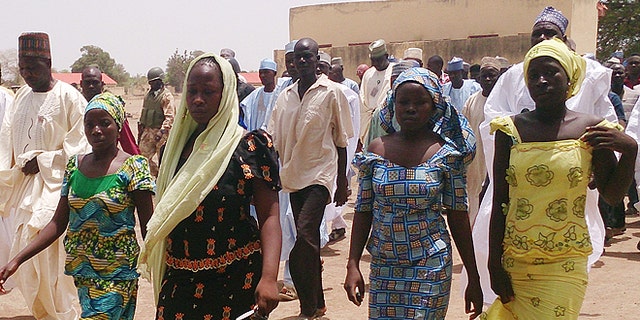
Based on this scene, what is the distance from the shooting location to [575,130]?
367 centimetres

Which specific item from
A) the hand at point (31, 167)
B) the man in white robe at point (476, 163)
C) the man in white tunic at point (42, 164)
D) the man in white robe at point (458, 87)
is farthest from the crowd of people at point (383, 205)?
the man in white robe at point (458, 87)

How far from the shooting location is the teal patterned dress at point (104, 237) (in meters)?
4.27

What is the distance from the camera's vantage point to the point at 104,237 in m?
4.31

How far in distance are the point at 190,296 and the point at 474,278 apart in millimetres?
1366

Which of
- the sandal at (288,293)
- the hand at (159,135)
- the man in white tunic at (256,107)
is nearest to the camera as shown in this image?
the sandal at (288,293)

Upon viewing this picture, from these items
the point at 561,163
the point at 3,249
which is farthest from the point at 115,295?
the point at 3,249

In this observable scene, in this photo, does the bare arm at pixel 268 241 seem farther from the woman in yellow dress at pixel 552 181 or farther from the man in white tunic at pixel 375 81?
the man in white tunic at pixel 375 81

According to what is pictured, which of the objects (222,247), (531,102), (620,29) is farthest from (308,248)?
(620,29)

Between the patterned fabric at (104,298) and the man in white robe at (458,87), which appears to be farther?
the man in white robe at (458,87)

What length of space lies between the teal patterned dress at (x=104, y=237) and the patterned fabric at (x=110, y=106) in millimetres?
295

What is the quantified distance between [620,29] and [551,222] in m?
25.6

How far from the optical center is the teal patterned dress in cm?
427

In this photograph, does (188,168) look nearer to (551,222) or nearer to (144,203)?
(144,203)

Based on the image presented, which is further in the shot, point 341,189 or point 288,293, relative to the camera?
point 288,293
